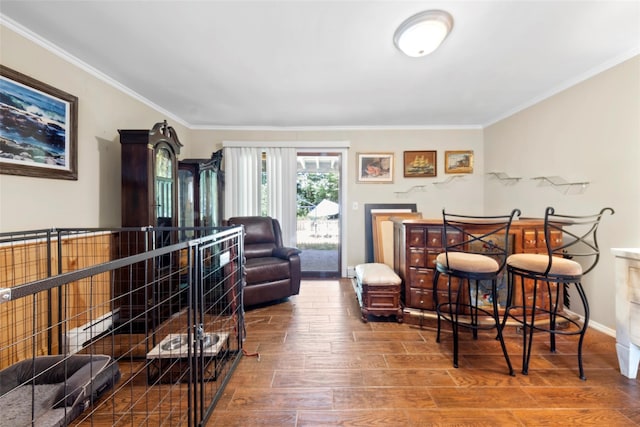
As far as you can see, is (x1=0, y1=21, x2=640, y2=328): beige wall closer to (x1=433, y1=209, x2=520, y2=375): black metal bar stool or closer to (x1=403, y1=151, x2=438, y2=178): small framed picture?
(x1=403, y1=151, x2=438, y2=178): small framed picture

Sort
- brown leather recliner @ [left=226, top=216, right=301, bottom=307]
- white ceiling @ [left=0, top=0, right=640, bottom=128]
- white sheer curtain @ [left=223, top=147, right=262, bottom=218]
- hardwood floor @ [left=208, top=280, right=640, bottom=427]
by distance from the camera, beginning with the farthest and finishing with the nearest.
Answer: white sheer curtain @ [left=223, top=147, right=262, bottom=218], brown leather recliner @ [left=226, top=216, right=301, bottom=307], white ceiling @ [left=0, top=0, right=640, bottom=128], hardwood floor @ [left=208, top=280, right=640, bottom=427]

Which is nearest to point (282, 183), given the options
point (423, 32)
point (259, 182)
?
point (259, 182)

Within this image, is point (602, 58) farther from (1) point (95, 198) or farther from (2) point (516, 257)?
(1) point (95, 198)

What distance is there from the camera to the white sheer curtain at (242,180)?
4207 mm

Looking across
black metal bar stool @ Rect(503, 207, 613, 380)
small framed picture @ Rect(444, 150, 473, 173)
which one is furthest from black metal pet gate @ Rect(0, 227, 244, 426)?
small framed picture @ Rect(444, 150, 473, 173)

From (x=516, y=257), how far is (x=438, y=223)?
66 cm

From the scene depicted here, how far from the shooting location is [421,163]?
14.1ft

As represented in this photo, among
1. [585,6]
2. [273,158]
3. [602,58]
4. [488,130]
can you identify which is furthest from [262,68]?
[488,130]

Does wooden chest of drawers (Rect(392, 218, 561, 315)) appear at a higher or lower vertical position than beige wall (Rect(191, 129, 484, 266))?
lower

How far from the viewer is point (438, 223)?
2.59 meters

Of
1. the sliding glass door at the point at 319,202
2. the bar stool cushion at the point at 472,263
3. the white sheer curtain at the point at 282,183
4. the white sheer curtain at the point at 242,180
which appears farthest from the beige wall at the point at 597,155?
the white sheer curtain at the point at 242,180

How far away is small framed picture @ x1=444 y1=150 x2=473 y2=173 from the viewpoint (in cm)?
429

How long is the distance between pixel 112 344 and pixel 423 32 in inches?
96.5

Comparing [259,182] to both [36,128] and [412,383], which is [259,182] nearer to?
[36,128]
